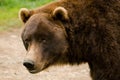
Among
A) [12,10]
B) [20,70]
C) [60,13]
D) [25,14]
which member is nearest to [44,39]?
[60,13]

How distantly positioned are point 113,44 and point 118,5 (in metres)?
0.57

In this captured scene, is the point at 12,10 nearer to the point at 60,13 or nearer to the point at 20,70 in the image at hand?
the point at 20,70

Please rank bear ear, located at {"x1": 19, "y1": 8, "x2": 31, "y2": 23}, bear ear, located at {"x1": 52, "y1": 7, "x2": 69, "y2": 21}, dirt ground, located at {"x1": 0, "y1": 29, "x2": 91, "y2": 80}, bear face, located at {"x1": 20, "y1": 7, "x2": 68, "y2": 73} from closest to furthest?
1. bear face, located at {"x1": 20, "y1": 7, "x2": 68, "y2": 73}
2. bear ear, located at {"x1": 52, "y1": 7, "x2": 69, "y2": 21}
3. bear ear, located at {"x1": 19, "y1": 8, "x2": 31, "y2": 23}
4. dirt ground, located at {"x1": 0, "y1": 29, "x2": 91, "y2": 80}

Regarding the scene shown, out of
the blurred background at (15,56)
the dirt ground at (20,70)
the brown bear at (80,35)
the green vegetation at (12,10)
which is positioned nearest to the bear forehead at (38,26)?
the brown bear at (80,35)

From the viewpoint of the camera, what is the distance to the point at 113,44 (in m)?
6.26

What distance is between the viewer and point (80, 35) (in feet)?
20.8

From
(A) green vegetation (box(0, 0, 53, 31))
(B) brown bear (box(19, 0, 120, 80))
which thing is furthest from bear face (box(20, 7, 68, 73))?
(A) green vegetation (box(0, 0, 53, 31))

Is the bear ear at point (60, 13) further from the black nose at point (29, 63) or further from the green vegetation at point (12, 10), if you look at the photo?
the green vegetation at point (12, 10)

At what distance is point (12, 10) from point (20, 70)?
6716mm

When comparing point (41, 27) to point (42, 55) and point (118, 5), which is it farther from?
point (118, 5)

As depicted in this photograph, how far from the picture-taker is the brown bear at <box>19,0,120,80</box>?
6.18 meters

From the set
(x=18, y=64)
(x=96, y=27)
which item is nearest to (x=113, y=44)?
(x=96, y=27)

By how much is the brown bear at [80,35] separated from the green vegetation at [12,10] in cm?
830

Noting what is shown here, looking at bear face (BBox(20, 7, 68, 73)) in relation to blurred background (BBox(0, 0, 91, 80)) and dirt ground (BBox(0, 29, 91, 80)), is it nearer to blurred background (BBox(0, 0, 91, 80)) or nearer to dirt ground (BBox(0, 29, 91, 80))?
blurred background (BBox(0, 0, 91, 80))
